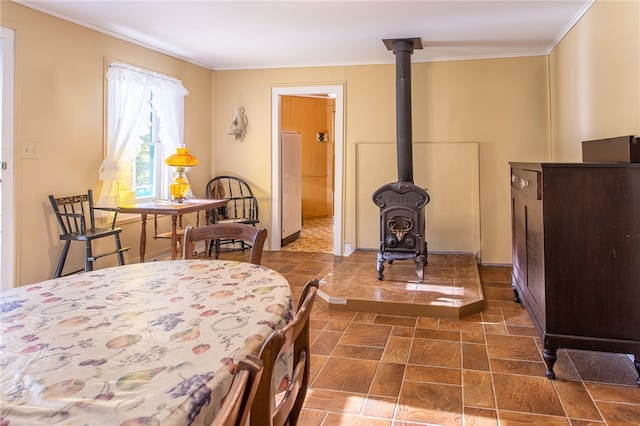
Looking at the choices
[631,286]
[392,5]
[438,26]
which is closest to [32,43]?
[392,5]

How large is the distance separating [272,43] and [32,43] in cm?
214

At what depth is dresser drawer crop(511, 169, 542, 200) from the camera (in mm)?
2531

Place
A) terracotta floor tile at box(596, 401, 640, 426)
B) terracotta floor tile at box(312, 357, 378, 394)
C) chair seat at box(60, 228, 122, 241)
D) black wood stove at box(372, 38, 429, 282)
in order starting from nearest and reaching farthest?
terracotta floor tile at box(596, 401, 640, 426)
terracotta floor tile at box(312, 357, 378, 394)
chair seat at box(60, 228, 122, 241)
black wood stove at box(372, 38, 429, 282)

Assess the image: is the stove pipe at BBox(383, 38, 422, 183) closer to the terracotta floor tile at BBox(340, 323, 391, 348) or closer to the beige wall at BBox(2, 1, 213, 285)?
the terracotta floor tile at BBox(340, 323, 391, 348)

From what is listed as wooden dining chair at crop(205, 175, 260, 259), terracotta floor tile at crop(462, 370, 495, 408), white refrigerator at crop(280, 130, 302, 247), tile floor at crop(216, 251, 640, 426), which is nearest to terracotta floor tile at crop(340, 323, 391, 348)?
tile floor at crop(216, 251, 640, 426)

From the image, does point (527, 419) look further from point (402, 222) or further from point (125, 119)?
point (125, 119)

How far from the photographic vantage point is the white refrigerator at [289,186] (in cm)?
623

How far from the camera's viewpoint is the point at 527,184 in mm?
2863

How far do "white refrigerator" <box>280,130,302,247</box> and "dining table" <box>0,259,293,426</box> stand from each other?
4477mm

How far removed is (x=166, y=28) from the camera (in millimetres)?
4246

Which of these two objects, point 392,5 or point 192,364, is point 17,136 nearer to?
point 392,5

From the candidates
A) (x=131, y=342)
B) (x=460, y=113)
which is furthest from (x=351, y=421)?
(x=460, y=113)

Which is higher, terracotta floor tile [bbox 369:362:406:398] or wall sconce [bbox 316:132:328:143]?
wall sconce [bbox 316:132:328:143]

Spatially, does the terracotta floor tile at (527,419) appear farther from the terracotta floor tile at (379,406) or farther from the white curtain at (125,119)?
the white curtain at (125,119)
